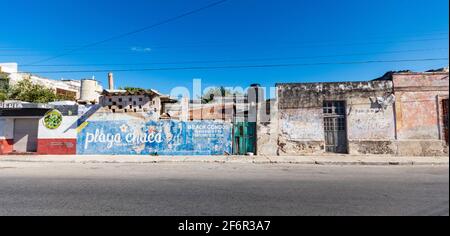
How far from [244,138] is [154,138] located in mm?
5409

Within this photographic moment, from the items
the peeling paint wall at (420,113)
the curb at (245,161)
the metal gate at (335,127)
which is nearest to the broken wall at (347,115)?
the metal gate at (335,127)

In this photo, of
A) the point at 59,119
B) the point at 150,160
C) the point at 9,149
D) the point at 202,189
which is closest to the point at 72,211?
the point at 202,189

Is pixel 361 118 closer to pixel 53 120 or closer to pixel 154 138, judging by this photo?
pixel 154 138

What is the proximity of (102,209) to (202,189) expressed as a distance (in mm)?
2341

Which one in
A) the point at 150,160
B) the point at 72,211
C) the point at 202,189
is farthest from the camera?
the point at 150,160

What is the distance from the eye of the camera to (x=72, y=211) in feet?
16.0

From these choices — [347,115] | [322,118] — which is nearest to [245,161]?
[322,118]

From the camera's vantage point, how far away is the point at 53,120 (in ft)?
54.6

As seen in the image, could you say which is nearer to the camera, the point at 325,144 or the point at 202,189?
the point at 202,189

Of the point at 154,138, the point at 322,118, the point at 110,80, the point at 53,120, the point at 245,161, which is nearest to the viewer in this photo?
the point at 245,161

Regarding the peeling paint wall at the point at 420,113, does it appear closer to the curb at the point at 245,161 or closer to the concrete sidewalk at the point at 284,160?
the concrete sidewalk at the point at 284,160

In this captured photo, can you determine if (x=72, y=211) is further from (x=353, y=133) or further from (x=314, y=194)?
(x=353, y=133)

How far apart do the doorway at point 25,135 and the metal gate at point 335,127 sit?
18.2 m

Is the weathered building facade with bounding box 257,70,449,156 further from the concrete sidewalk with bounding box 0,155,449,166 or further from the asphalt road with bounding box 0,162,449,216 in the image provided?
the asphalt road with bounding box 0,162,449,216
